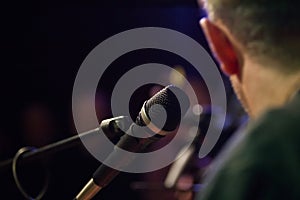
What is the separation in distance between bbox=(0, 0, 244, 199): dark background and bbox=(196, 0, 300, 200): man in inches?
132

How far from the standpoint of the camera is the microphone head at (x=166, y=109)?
1.08 meters

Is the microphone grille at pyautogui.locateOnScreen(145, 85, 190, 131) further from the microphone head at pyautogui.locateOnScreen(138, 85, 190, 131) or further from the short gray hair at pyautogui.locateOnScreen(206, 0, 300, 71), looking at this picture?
the short gray hair at pyautogui.locateOnScreen(206, 0, 300, 71)

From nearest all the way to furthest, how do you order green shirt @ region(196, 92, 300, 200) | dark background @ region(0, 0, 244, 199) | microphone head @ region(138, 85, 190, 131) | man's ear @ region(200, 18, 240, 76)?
green shirt @ region(196, 92, 300, 200)
man's ear @ region(200, 18, 240, 76)
microphone head @ region(138, 85, 190, 131)
dark background @ region(0, 0, 244, 199)

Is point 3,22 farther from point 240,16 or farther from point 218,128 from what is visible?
point 240,16

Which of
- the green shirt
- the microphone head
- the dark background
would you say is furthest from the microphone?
the dark background

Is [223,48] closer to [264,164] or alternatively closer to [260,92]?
[260,92]

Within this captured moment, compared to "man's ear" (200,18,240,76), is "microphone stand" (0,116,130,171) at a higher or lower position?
lower

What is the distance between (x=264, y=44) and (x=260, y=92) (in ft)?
0.20

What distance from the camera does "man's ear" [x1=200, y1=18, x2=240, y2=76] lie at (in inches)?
28.5

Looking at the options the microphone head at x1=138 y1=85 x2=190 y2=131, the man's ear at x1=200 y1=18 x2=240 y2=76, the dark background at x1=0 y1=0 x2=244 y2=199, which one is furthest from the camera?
the dark background at x1=0 y1=0 x2=244 y2=199

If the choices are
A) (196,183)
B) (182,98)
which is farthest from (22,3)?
(182,98)

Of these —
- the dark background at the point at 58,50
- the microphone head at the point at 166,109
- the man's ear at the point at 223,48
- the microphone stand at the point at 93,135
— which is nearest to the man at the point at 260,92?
the man's ear at the point at 223,48

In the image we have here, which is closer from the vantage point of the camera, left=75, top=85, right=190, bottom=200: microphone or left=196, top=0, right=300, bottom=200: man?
left=196, top=0, right=300, bottom=200: man

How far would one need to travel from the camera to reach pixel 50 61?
185 inches
